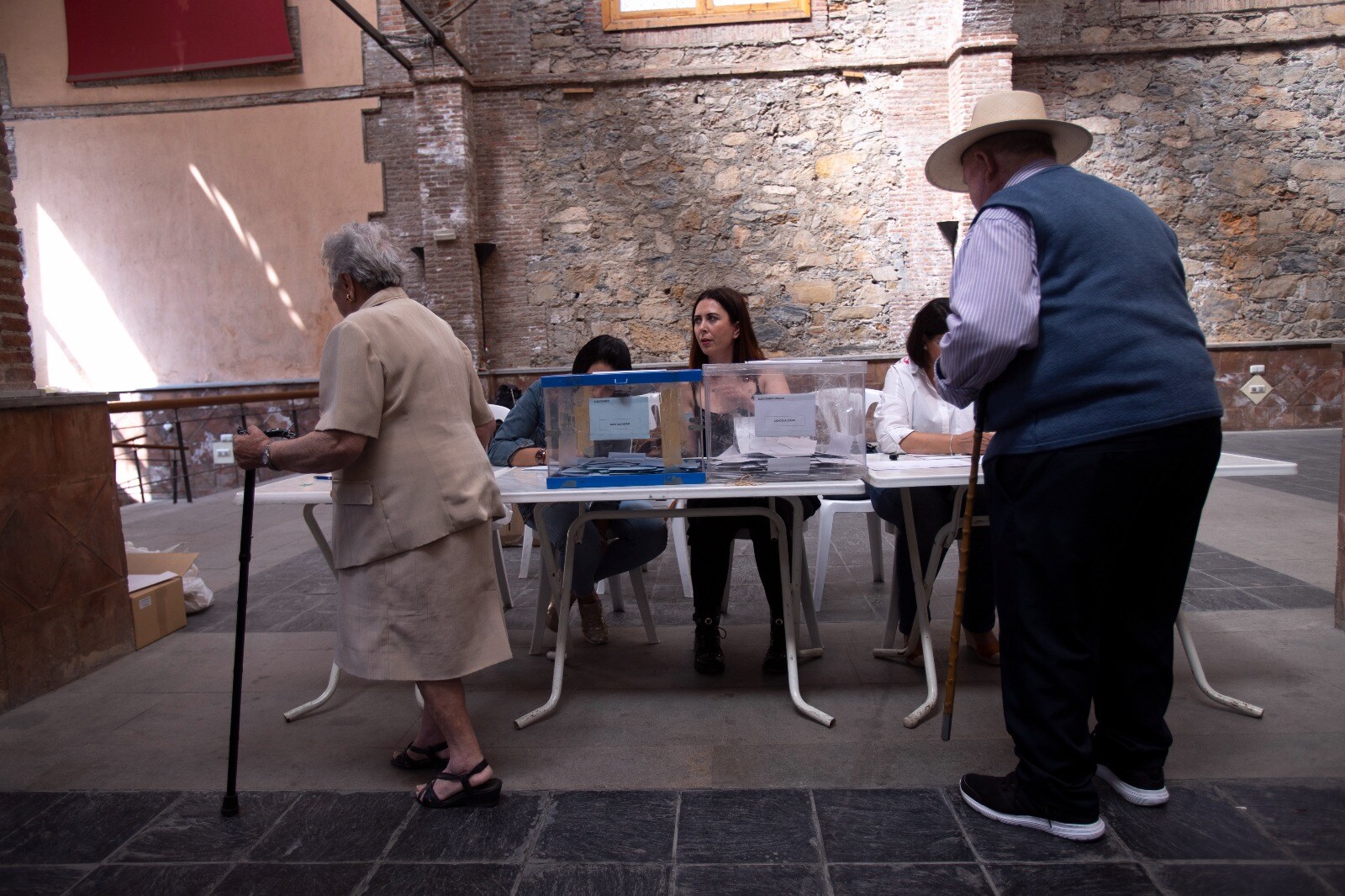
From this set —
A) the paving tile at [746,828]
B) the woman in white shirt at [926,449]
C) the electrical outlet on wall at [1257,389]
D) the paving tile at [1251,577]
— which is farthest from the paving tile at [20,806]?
the electrical outlet on wall at [1257,389]

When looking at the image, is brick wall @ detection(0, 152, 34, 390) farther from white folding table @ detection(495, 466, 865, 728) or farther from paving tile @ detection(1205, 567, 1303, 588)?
paving tile @ detection(1205, 567, 1303, 588)

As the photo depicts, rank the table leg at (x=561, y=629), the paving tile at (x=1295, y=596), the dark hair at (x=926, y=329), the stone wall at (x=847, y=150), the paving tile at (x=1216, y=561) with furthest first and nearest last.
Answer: the stone wall at (x=847, y=150) < the paving tile at (x=1216, y=561) < the paving tile at (x=1295, y=596) < the dark hair at (x=926, y=329) < the table leg at (x=561, y=629)

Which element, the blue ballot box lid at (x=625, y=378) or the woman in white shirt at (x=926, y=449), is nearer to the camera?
the blue ballot box lid at (x=625, y=378)

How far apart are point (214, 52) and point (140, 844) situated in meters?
10.5

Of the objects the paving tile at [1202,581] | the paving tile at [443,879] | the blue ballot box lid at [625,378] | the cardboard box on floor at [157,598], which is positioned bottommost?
the paving tile at [443,879]

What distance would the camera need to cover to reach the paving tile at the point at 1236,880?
1.79m

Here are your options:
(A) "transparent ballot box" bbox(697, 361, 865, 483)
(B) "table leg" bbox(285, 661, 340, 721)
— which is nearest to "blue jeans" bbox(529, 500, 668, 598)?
(A) "transparent ballot box" bbox(697, 361, 865, 483)

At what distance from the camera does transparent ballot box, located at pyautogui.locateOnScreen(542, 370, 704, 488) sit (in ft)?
8.89

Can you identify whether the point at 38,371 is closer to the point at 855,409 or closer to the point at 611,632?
the point at 611,632

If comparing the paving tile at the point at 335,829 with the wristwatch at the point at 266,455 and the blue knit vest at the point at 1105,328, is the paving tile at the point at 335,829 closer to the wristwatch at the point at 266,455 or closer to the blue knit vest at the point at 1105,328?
the wristwatch at the point at 266,455

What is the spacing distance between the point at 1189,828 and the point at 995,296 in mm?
1384

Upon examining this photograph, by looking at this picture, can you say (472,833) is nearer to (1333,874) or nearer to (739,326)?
(1333,874)

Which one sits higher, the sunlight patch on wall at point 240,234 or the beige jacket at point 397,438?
the sunlight patch on wall at point 240,234

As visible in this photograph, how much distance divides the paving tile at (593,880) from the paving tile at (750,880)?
52 mm
